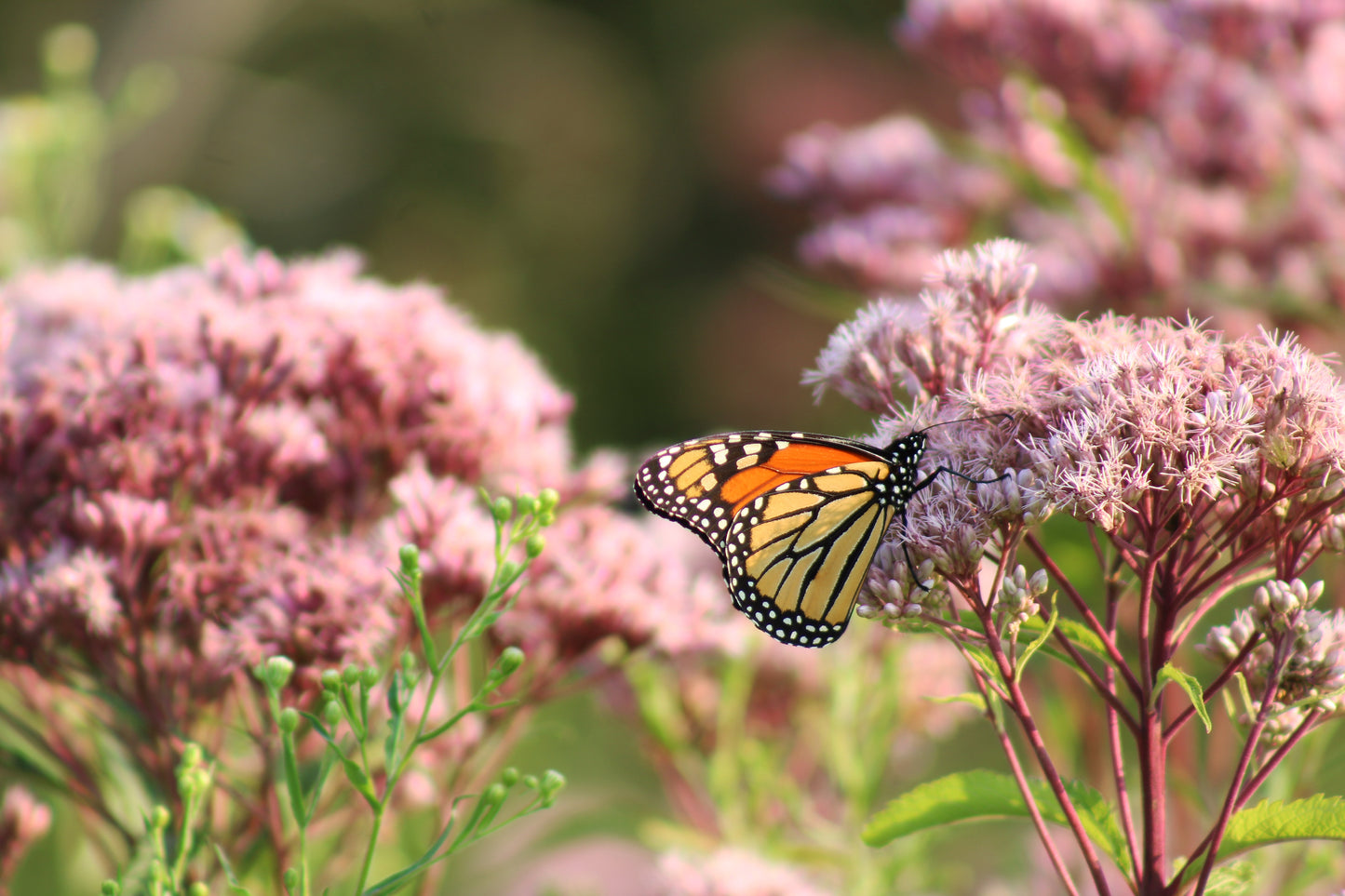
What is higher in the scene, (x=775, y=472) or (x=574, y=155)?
(x=574, y=155)

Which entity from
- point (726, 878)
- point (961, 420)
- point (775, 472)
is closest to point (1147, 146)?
point (775, 472)

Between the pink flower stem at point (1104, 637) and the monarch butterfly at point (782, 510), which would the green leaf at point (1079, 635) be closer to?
the pink flower stem at point (1104, 637)

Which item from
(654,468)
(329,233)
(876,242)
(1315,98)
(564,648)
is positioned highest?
(329,233)

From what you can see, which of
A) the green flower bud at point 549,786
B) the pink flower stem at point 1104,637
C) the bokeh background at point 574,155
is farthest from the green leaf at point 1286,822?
the bokeh background at point 574,155

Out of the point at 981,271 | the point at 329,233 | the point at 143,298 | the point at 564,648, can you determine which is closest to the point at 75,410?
the point at 143,298

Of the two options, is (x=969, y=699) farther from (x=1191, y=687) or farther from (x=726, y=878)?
(x=726, y=878)

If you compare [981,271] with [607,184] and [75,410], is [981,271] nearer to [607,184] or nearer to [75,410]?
[75,410]
